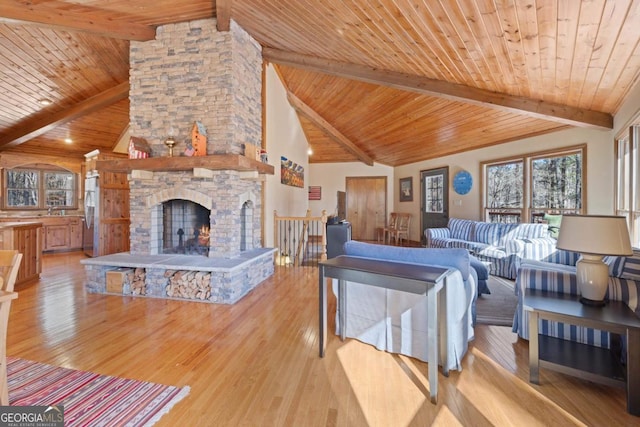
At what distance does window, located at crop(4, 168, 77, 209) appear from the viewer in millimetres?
6367

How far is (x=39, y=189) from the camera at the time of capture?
6.70 metres

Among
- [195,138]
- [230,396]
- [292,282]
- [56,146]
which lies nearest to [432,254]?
[230,396]

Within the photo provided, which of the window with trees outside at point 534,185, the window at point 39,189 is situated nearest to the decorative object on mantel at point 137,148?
the window at point 39,189

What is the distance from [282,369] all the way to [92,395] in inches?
45.5

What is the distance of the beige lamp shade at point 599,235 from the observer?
73.6 inches

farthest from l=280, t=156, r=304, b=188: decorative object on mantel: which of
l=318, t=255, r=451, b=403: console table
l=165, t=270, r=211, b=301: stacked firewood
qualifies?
l=318, t=255, r=451, b=403: console table

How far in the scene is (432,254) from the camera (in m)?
2.20

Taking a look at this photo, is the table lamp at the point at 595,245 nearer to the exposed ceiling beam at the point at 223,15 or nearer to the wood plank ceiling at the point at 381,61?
the wood plank ceiling at the point at 381,61

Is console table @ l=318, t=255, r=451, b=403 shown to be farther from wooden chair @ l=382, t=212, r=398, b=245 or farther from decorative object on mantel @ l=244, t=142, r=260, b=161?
wooden chair @ l=382, t=212, r=398, b=245

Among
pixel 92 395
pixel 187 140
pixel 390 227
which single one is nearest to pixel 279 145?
pixel 187 140

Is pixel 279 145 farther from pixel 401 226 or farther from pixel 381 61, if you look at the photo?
pixel 401 226

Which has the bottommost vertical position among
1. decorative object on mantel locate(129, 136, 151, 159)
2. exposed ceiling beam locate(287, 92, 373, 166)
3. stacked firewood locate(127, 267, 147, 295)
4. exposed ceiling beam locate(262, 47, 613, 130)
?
stacked firewood locate(127, 267, 147, 295)

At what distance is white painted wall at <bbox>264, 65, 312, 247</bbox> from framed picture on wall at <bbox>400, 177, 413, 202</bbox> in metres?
3.26

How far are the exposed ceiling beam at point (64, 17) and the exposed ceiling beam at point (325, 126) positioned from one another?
3.40 m
